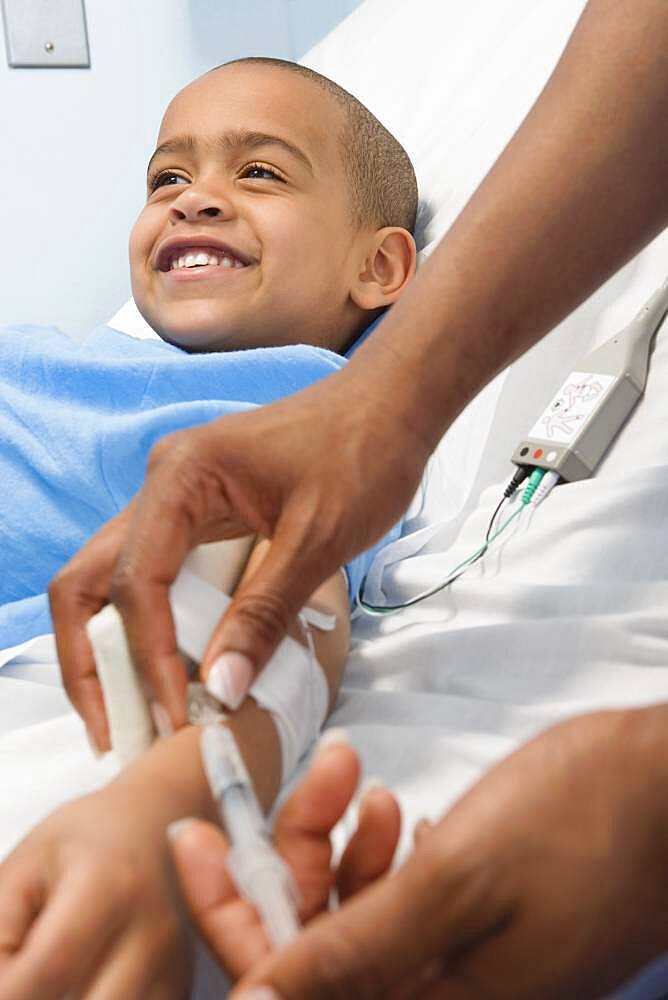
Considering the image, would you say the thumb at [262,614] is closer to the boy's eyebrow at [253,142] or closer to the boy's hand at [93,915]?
the boy's hand at [93,915]

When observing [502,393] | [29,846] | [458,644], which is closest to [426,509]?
[502,393]

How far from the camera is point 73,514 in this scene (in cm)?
110

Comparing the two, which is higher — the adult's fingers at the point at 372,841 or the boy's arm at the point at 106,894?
the adult's fingers at the point at 372,841

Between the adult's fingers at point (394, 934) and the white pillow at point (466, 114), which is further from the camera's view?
the white pillow at point (466, 114)

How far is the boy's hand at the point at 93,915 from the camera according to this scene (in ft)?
1.64

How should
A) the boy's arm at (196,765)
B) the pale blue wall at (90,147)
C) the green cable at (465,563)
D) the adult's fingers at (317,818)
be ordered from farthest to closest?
the pale blue wall at (90,147) → the green cable at (465,563) → the boy's arm at (196,765) → the adult's fingers at (317,818)

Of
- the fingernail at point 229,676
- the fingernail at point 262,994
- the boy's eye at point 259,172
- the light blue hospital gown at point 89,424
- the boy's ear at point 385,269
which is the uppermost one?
the boy's eye at point 259,172

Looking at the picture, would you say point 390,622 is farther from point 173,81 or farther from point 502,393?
point 173,81

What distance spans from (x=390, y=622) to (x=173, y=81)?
4.89ft

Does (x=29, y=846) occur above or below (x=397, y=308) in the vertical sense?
below

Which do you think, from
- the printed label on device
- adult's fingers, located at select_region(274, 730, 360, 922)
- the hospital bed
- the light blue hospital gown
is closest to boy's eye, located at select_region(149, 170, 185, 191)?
the light blue hospital gown

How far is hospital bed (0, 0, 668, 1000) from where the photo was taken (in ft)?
2.44

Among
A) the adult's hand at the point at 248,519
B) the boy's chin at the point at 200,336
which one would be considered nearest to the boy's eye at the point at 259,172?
the boy's chin at the point at 200,336

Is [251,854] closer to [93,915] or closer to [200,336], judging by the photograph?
[93,915]
